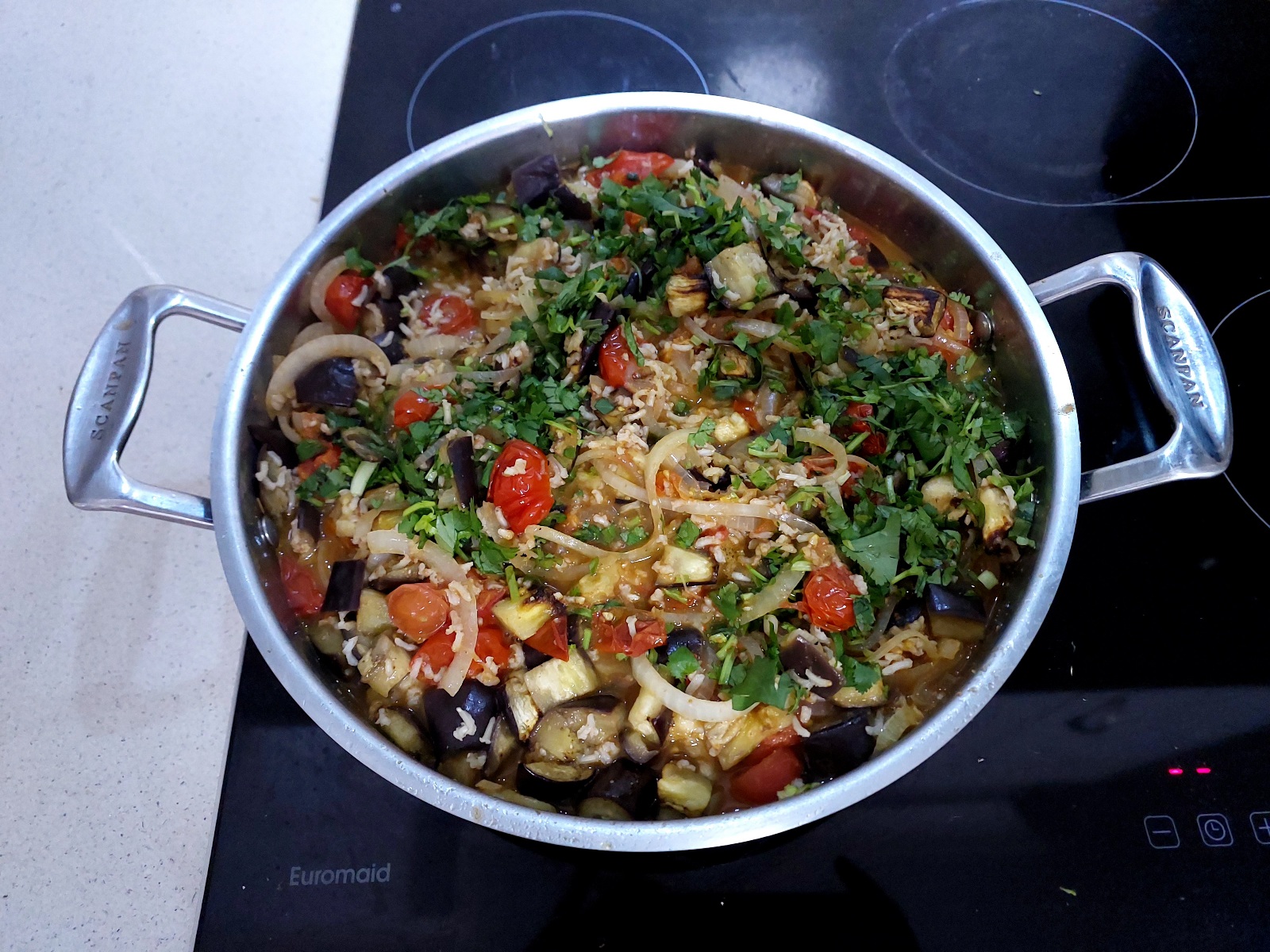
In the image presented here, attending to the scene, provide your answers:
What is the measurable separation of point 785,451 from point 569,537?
614mm

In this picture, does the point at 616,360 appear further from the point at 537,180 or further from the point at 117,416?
the point at 117,416

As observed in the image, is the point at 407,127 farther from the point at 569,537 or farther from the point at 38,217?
the point at 569,537

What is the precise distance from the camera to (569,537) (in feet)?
6.77

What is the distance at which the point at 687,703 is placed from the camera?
75.2 inches

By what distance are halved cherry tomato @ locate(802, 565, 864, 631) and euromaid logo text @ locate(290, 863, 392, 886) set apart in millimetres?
1251

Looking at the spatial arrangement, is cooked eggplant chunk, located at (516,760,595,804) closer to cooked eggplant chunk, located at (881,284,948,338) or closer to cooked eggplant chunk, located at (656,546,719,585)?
cooked eggplant chunk, located at (656,546,719,585)

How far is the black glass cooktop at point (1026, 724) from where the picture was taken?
1.98 meters

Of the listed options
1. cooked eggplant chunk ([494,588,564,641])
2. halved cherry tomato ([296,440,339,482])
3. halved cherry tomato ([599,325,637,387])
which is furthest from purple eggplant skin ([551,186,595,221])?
cooked eggplant chunk ([494,588,564,641])

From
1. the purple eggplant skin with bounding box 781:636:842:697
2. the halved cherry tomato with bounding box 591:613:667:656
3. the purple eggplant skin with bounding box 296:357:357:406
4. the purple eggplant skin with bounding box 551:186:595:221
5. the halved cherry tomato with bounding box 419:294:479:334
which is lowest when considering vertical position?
the purple eggplant skin with bounding box 781:636:842:697

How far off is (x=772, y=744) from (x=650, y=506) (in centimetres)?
67

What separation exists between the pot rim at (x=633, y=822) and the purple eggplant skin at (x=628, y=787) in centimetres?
18

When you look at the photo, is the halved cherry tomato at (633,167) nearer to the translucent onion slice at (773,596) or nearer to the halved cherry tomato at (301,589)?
the translucent onion slice at (773,596)

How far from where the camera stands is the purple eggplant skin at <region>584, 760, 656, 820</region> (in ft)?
6.12

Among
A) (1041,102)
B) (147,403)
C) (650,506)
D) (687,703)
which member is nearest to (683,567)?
(650,506)
